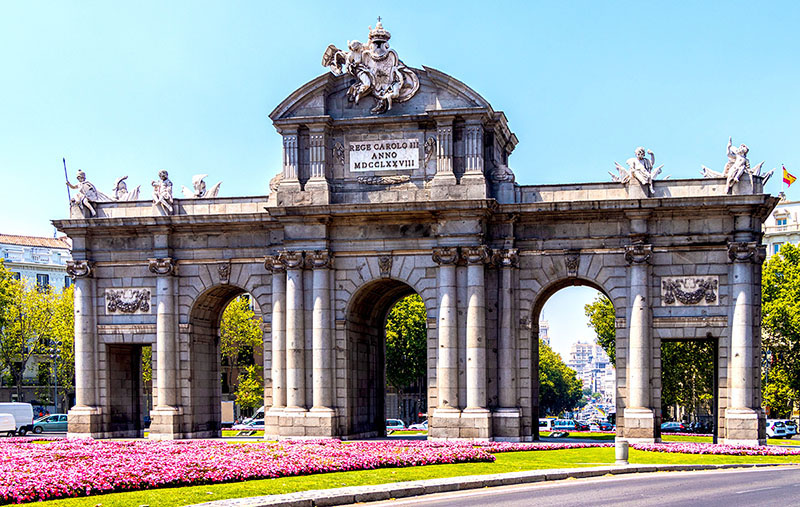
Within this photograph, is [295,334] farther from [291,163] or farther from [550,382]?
[550,382]

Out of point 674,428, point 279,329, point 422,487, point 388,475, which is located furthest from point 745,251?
point 674,428

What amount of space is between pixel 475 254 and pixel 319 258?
725 centimetres

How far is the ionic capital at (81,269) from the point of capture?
2108 inches

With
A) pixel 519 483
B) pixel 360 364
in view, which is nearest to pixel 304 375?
pixel 360 364

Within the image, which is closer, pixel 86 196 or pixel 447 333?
pixel 447 333

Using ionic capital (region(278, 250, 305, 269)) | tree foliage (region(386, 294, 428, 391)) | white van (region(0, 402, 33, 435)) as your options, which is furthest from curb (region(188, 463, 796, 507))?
tree foliage (region(386, 294, 428, 391))

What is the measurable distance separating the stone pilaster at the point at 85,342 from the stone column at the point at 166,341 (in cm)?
333

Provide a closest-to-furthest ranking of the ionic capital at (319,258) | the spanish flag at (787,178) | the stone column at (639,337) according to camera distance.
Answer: the stone column at (639,337), the ionic capital at (319,258), the spanish flag at (787,178)

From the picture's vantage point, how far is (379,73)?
5025 centimetres

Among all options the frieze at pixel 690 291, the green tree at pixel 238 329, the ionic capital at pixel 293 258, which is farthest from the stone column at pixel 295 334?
the green tree at pixel 238 329

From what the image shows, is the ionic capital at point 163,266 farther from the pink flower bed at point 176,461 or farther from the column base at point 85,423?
the pink flower bed at point 176,461

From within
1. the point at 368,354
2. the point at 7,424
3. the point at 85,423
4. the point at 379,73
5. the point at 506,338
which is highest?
the point at 379,73

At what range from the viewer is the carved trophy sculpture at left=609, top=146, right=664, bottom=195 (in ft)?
159

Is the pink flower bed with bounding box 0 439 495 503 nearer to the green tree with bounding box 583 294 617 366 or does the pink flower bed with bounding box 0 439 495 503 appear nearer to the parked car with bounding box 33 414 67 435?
the parked car with bounding box 33 414 67 435
